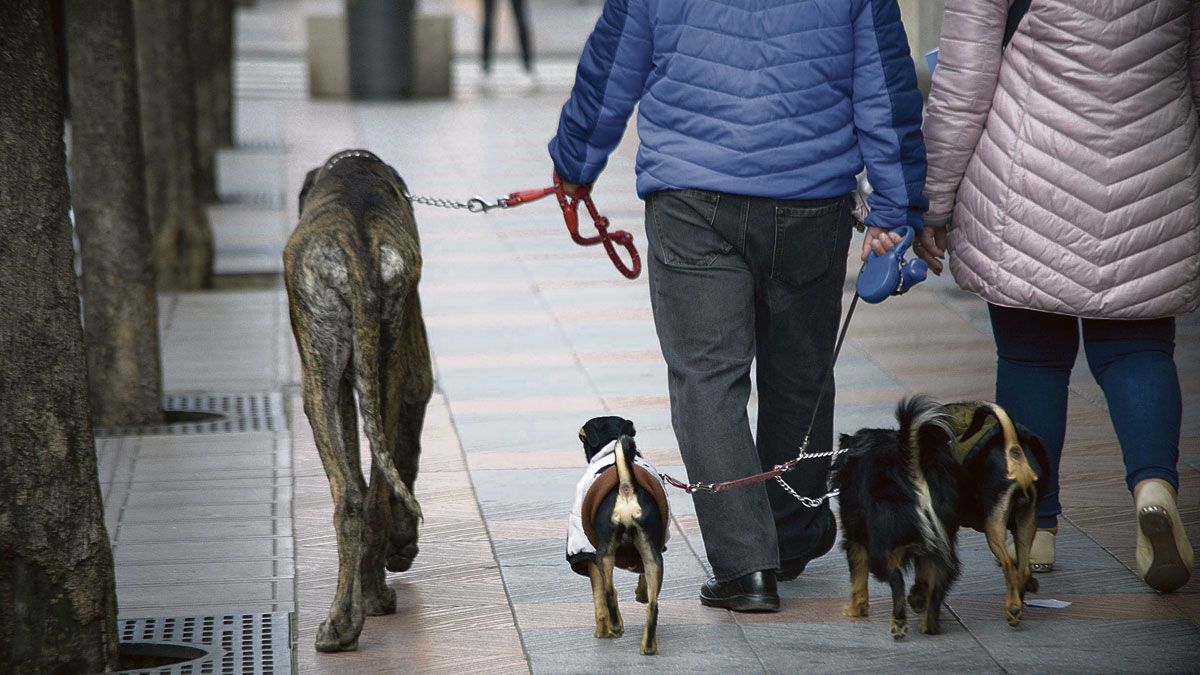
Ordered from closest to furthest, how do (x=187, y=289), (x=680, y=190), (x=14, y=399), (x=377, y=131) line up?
(x=14, y=399) → (x=680, y=190) → (x=187, y=289) → (x=377, y=131)

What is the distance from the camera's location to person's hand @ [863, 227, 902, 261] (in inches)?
184

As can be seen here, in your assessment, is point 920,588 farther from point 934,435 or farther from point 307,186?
point 307,186

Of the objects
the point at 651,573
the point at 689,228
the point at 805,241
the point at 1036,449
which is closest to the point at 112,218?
the point at 689,228

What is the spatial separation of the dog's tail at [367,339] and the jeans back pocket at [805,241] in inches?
43.6

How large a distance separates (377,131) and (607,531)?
1360 centimetres

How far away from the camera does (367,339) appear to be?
455cm

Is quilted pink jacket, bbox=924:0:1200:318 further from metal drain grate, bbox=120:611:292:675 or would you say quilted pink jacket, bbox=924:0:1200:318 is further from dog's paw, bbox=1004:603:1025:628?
metal drain grate, bbox=120:611:292:675

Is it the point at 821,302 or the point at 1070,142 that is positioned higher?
the point at 1070,142

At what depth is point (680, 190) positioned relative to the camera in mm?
4680

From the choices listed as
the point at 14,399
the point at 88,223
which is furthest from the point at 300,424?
the point at 14,399

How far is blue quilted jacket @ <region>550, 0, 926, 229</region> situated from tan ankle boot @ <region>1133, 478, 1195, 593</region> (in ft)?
3.60

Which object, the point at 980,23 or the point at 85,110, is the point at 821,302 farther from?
the point at 85,110

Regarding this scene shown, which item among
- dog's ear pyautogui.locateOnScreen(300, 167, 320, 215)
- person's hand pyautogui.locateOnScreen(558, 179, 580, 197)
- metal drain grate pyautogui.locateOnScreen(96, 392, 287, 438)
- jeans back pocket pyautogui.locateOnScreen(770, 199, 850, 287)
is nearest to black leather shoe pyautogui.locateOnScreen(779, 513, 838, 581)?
jeans back pocket pyautogui.locateOnScreen(770, 199, 850, 287)

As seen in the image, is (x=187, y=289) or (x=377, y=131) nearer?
(x=187, y=289)
